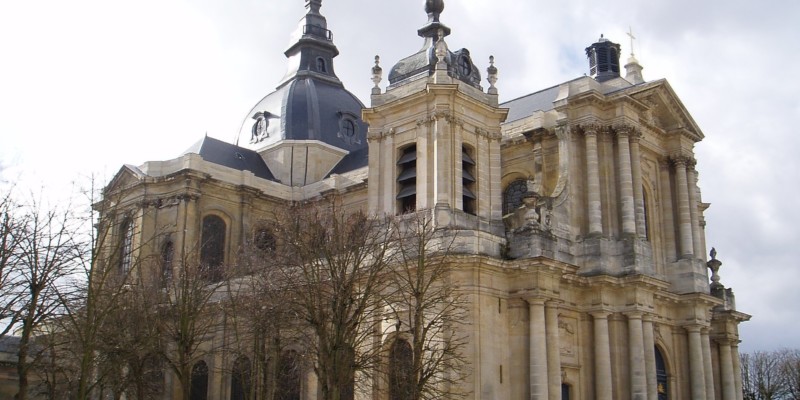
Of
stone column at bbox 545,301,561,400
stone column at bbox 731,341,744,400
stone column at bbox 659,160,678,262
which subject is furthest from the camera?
stone column at bbox 731,341,744,400

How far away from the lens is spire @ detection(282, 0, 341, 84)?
1725 inches

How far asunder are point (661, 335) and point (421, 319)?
1061 centimetres

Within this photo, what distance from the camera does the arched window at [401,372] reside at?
20.2 meters

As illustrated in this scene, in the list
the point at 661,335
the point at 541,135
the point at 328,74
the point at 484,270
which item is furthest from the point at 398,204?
the point at 328,74

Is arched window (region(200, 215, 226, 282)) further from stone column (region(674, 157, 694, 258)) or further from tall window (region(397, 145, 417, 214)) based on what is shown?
stone column (region(674, 157, 694, 258))

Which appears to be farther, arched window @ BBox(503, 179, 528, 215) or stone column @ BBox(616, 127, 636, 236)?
arched window @ BBox(503, 179, 528, 215)

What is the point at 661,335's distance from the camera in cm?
2784

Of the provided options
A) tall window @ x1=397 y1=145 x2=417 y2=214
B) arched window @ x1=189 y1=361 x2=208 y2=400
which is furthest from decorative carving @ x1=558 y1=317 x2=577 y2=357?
arched window @ x1=189 y1=361 x2=208 y2=400

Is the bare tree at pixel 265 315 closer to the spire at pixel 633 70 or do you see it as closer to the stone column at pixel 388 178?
the stone column at pixel 388 178

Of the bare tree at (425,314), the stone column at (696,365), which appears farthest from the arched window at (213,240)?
the stone column at (696,365)

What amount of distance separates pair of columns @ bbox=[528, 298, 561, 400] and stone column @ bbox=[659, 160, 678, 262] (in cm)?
734

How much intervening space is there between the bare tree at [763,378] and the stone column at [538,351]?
29668mm

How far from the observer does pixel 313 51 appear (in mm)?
44594

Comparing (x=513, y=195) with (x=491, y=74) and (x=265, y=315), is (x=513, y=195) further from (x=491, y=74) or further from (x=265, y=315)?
(x=265, y=315)
